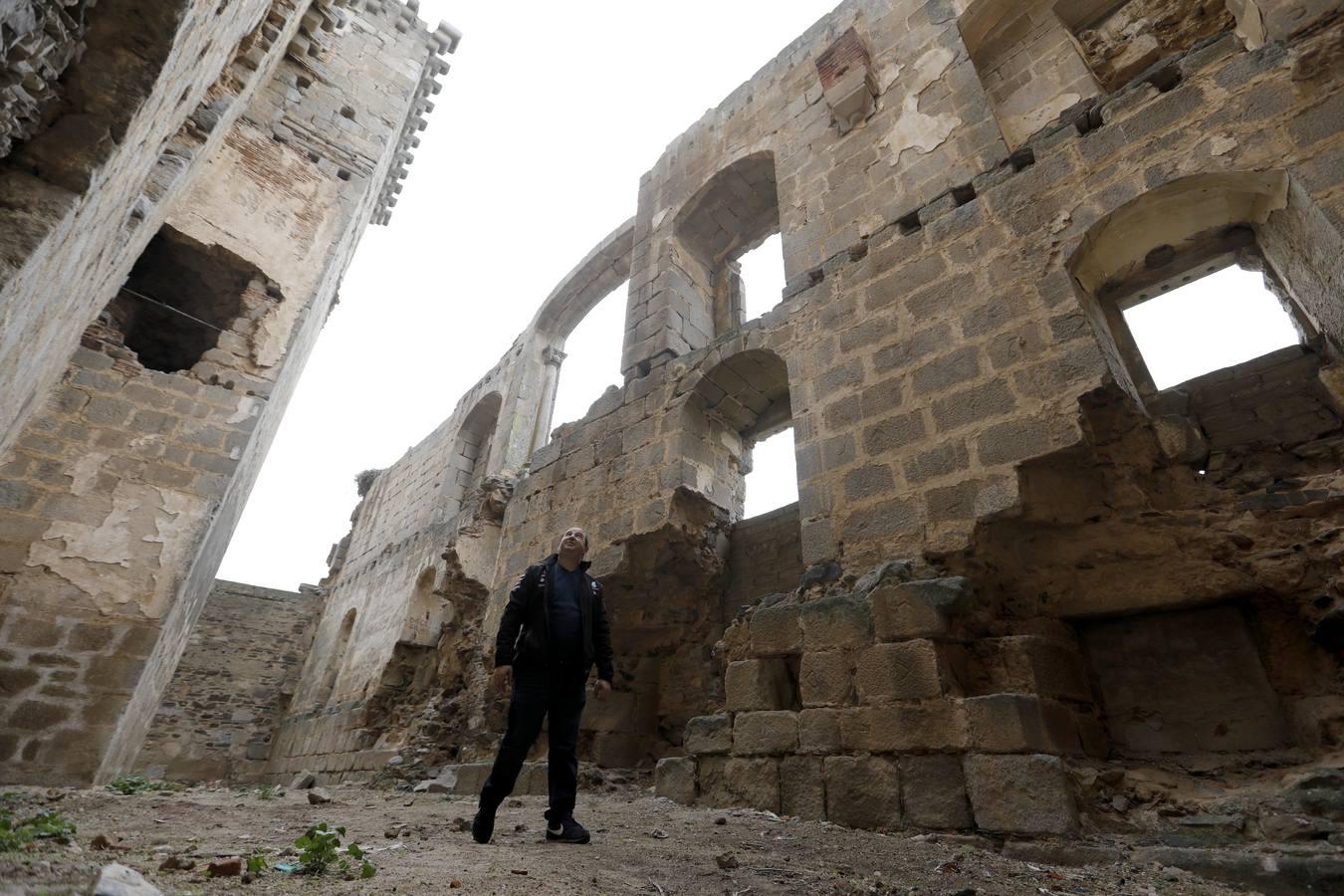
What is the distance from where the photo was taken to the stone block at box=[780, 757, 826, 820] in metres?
3.24

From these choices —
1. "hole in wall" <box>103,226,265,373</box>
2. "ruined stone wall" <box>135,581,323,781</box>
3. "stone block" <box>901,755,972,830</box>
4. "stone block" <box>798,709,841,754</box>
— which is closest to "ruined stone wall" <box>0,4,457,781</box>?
"hole in wall" <box>103,226,265,373</box>

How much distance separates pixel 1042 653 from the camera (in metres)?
3.21

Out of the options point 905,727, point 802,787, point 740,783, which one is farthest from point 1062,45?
point 740,783

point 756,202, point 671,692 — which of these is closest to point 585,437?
point 671,692

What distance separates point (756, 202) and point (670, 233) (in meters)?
1.10

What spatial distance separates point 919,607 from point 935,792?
824mm

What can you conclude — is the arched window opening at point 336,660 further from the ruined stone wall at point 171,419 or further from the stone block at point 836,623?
the stone block at point 836,623

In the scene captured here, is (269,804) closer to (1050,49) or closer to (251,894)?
(251,894)

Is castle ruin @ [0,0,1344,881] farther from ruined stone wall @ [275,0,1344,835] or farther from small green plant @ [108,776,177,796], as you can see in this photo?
small green plant @ [108,776,177,796]

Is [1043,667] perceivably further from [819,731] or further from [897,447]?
[897,447]

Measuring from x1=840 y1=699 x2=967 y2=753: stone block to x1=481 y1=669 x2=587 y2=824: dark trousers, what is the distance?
4.44 feet

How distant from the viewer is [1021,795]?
8.75 feet

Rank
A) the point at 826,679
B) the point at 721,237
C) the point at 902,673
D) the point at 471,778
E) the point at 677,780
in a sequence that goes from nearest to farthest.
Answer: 1. the point at 902,673
2. the point at 826,679
3. the point at 677,780
4. the point at 471,778
5. the point at 721,237

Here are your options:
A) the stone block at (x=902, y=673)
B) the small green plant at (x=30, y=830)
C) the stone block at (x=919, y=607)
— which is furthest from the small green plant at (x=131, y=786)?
the stone block at (x=919, y=607)
